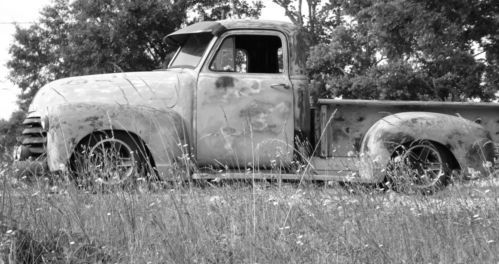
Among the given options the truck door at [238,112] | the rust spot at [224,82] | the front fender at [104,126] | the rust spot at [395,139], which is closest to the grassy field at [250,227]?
the front fender at [104,126]

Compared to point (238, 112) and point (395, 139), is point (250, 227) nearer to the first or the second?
point (238, 112)

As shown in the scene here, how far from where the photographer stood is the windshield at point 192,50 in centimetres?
675

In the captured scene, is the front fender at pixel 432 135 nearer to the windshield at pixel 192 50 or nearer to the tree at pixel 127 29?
the windshield at pixel 192 50

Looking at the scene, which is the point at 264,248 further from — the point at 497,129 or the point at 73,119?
the point at 497,129

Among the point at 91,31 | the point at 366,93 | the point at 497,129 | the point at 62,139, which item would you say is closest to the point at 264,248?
the point at 62,139

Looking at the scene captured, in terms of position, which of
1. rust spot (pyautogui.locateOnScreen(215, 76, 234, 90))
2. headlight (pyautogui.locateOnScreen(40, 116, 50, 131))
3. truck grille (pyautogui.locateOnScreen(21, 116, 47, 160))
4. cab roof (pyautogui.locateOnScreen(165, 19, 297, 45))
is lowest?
truck grille (pyautogui.locateOnScreen(21, 116, 47, 160))

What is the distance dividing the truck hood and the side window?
1.22 feet

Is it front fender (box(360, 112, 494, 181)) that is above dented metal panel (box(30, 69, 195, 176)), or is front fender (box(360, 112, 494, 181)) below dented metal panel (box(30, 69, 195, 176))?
below

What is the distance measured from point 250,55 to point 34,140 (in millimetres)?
2450

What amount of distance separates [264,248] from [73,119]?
10.9ft

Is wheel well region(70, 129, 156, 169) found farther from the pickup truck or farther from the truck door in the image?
the truck door

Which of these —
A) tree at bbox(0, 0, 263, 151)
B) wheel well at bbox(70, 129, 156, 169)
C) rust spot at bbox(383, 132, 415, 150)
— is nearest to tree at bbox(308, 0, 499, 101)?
tree at bbox(0, 0, 263, 151)

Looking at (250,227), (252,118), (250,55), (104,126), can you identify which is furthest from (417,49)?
(250,227)

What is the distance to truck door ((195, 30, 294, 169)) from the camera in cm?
639
